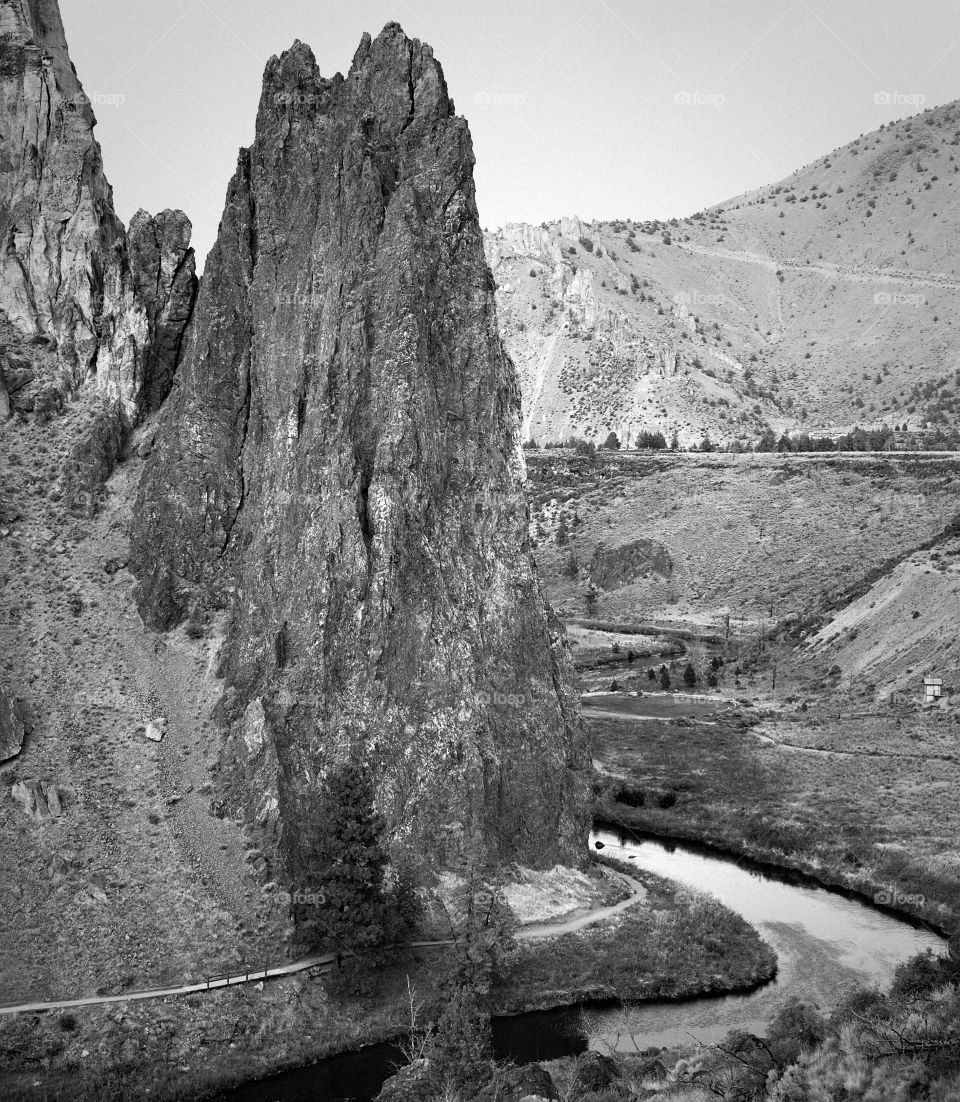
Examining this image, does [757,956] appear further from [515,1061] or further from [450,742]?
[450,742]

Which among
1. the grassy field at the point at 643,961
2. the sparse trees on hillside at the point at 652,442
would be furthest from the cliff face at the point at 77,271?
the sparse trees on hillside at the point at 652,442

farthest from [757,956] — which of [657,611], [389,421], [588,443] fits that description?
[588,443]

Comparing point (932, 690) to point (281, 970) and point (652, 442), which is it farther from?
point (652, 442)

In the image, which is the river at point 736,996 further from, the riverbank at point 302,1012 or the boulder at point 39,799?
the boulder at point 39,799

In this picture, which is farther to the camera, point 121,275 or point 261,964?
point 121,275

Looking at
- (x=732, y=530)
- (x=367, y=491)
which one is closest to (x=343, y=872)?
(x=367, y=491)
